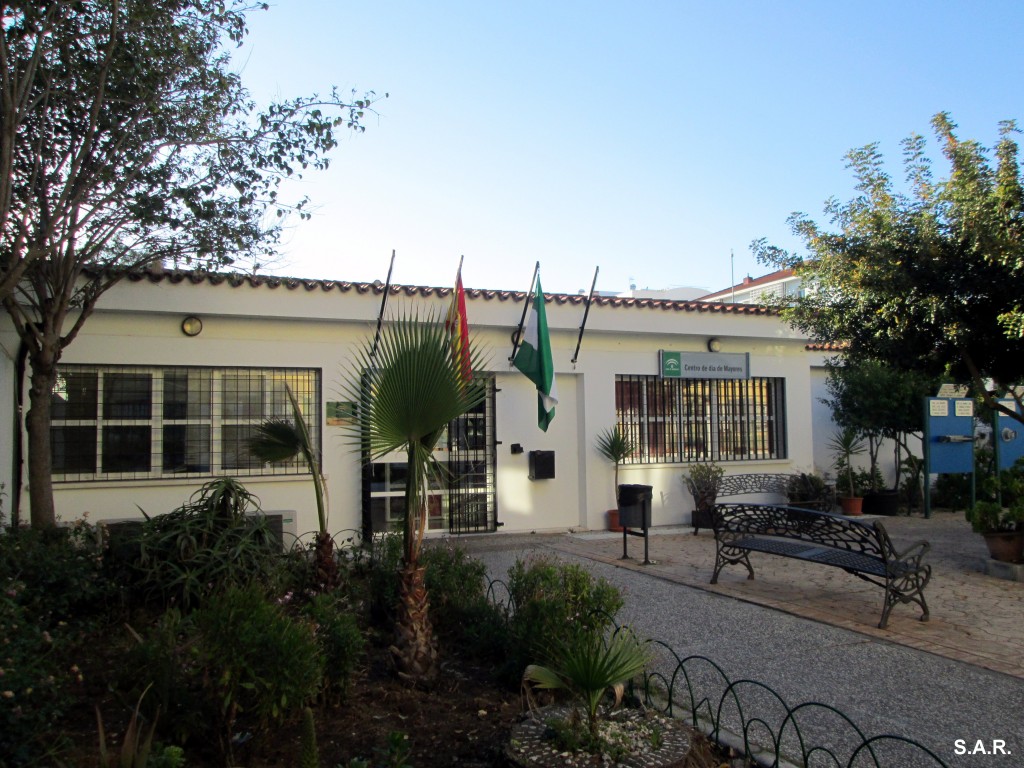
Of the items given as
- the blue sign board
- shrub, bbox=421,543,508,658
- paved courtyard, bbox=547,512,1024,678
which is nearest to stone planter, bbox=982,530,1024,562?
paved courtyard, bbox=547,512,1024,678

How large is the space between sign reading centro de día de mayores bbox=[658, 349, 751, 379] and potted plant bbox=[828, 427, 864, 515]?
2.82 meters

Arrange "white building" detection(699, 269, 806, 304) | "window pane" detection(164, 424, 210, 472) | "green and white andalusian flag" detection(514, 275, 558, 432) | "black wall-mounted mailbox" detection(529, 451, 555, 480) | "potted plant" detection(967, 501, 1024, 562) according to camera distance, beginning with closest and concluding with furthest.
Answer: "potted plant" detection(967, 501, 1024, 562) < "window pane" detection(164, 424, 210, 472) < "green and white andalusian flag" detection(514, 275, 558, 432) < "black wall-mounted mailbox" detection(529, 451, 555, 480) < "white building" detection(699, 269, 806, 304)

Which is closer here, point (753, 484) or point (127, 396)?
point (127, 396)

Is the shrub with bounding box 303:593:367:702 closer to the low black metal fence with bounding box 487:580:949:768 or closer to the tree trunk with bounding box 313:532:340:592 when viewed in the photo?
the tree trunk with bounding box 313:532:340:592

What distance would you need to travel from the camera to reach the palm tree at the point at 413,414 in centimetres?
429

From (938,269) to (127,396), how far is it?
1030 cm

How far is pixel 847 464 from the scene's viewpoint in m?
14.7

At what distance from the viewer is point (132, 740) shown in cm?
279

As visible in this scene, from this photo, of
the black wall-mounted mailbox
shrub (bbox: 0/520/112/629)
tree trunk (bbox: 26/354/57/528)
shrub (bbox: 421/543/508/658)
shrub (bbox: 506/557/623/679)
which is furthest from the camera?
the black wall-mounted mailbox

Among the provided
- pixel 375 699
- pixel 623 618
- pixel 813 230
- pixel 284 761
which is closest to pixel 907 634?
pixel 623 618

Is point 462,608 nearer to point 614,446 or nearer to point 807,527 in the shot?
point 807,527

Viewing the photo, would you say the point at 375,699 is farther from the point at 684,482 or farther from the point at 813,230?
the point at 813,230

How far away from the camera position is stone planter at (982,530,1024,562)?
827 centimetres

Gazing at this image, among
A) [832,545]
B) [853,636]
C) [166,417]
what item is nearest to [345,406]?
[166,417]
